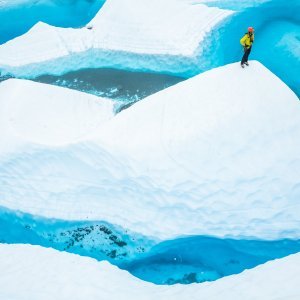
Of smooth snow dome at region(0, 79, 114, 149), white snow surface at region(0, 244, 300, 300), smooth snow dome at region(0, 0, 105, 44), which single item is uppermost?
smooth snow dome at region(0, 0, 105, 44)

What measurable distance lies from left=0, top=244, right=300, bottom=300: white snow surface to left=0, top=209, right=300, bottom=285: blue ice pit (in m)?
0.35

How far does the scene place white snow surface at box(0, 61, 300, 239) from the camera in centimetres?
750

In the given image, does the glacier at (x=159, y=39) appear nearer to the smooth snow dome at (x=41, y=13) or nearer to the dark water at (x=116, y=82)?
the dark water at (x=116, y=82)

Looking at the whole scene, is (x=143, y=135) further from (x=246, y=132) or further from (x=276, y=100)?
(x=276, y=100)

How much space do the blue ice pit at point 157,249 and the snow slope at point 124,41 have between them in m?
6.16

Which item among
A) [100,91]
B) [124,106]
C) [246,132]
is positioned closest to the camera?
[246,132]

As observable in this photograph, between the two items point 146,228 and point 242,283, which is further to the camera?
point 146,228

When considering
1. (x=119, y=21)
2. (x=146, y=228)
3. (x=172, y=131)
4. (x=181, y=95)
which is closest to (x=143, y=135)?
(x=172, y=131)

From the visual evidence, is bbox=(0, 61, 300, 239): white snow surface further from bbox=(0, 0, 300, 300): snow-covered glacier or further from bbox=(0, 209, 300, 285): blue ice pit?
bbox=(0, 209, 300, 285): blue ice pit

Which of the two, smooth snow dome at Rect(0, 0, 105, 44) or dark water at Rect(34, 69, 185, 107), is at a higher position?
smooth snow dome at Rect(0, 0, 105, 44)

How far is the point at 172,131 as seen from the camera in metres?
7.90

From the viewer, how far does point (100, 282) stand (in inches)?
265

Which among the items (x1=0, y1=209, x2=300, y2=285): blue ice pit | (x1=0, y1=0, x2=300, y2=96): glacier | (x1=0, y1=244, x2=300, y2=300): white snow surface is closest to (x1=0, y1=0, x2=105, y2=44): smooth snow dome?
(x1=0, y1=0, x2=300, y2=96): glacier

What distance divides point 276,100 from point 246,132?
1022 mm
